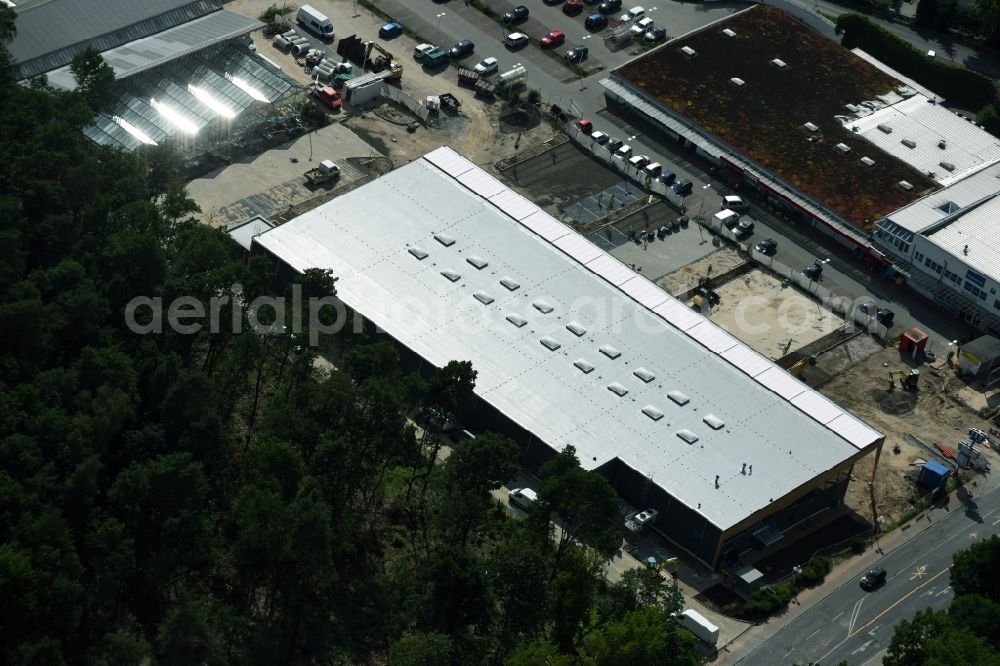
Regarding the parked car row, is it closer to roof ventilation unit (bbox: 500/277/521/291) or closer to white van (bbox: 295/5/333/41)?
roof ventilation unit (bbox: 500/277/521/291)

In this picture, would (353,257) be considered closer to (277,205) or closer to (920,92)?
(277,205)

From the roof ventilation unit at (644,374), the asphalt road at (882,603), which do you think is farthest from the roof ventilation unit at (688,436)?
the asphalt road at (882,603)

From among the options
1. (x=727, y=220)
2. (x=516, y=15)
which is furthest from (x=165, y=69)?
(x=727, y=220)

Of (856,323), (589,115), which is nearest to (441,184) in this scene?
(589,115)

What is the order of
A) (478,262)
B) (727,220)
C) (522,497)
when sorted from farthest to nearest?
(727,220)
(478,262)
(522,497)

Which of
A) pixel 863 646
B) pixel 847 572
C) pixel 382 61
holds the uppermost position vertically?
pixel 382 61

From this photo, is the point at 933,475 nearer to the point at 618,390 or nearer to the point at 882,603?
the point at 882,603
